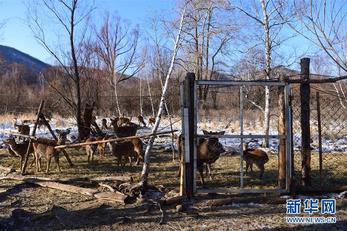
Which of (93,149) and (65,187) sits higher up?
(93,149)

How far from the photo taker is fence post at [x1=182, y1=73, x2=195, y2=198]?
7688 millimetres

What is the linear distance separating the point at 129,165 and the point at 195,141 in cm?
467

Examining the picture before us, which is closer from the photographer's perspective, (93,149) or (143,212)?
(143,212)

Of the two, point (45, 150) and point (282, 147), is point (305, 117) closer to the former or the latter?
point (282, 147)

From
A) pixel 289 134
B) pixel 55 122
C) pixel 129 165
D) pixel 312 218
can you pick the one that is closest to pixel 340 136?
pixel 129 165

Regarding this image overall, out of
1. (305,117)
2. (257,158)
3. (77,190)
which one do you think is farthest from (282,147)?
(77,190)

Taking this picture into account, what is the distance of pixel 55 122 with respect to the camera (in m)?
26.8

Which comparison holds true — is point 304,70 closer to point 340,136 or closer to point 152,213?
point 152,213

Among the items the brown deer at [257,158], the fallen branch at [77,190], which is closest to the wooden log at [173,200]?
the fallen branch at [77,190]

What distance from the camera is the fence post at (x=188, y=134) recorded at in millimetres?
7688

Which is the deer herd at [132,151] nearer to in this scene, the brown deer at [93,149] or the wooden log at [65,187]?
the brown deer at [93,149]

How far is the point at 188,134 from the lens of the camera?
25.2 feet

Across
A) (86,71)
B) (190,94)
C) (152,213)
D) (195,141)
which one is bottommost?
(152,213)

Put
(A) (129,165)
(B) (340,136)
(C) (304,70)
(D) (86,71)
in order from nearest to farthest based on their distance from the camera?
(C) (304,70)
(A) (129,165)
(B) (340,136)
(D) (86,71)
